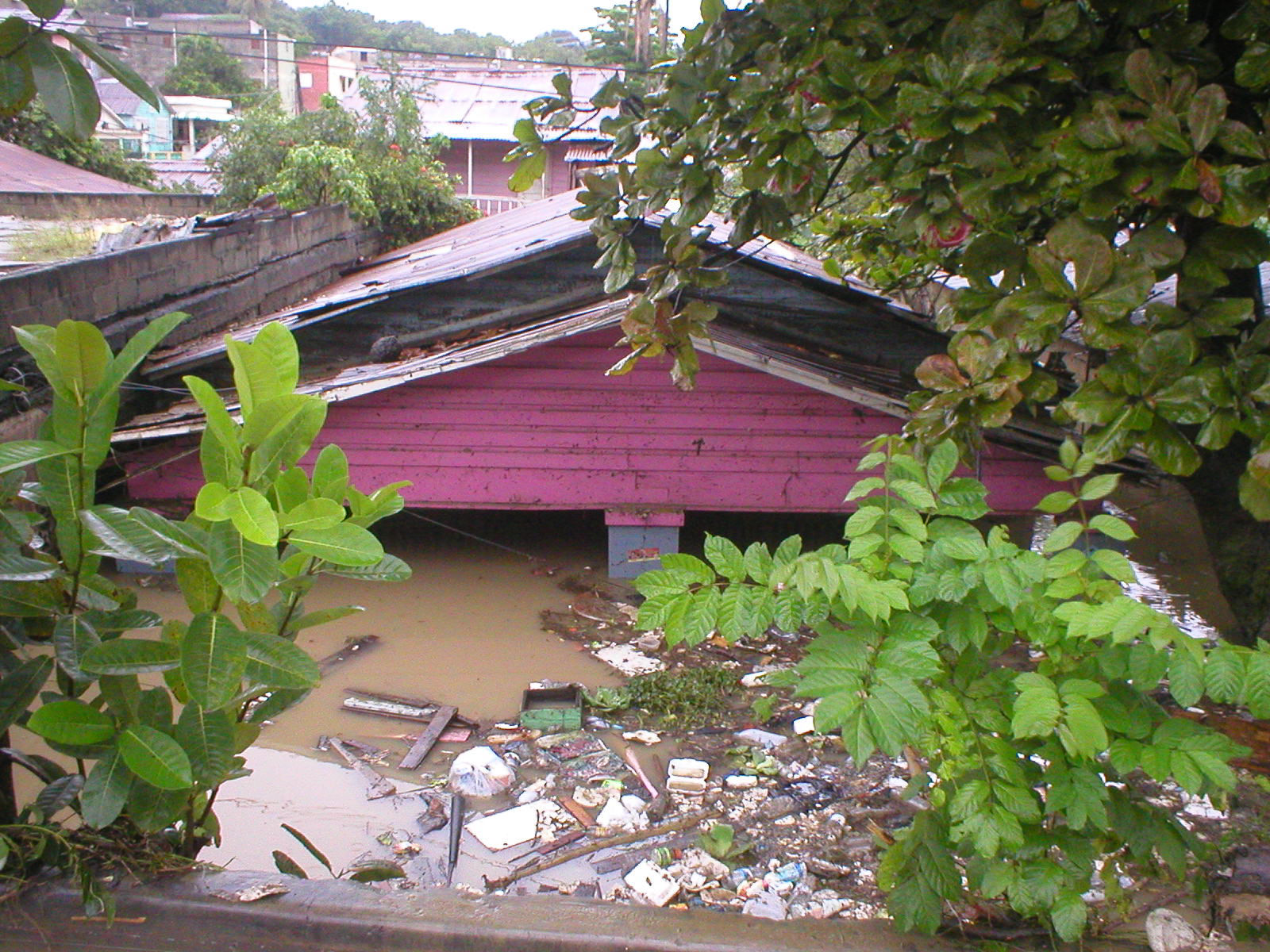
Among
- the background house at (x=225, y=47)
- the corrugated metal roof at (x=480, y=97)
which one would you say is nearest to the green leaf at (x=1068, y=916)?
the corrugated metal roof at (x=480, y=97)

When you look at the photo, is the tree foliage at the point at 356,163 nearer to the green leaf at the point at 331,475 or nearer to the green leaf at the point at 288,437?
the green leaf at the point at 331,475

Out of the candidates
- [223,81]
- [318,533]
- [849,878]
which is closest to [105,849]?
[318,533]

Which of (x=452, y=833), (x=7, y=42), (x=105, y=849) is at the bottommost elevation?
(x=452, y=833)

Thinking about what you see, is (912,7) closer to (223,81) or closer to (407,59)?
(407,59)

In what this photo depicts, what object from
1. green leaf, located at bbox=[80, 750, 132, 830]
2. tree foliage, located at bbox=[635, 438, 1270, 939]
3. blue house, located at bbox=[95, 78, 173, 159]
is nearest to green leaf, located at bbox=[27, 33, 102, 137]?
green leaf, located at bbox=[80, 750, 132, 830]

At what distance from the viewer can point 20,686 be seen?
6.64 ft

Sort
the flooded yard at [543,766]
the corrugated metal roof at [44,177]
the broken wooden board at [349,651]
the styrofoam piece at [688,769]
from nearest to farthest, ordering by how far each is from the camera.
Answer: the flooded yard at [543,766] → the styrofoam piece at [688,769] → the broken wooden board at [349,651] → the corrugated metal roof at [44,177]

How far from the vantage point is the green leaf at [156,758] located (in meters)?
1.94

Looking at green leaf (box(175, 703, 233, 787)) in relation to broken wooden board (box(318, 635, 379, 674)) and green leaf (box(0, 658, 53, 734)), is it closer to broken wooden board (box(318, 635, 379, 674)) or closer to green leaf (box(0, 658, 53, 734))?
green leaf (box(0, 658, 53, 734))

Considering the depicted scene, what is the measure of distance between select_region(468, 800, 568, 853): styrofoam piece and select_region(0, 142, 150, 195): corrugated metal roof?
1500cm

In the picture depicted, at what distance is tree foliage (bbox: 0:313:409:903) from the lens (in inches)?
73.2

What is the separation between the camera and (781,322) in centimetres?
830

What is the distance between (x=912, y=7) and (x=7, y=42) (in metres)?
2.31

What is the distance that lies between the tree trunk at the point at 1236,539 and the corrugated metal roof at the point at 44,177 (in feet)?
55.8
